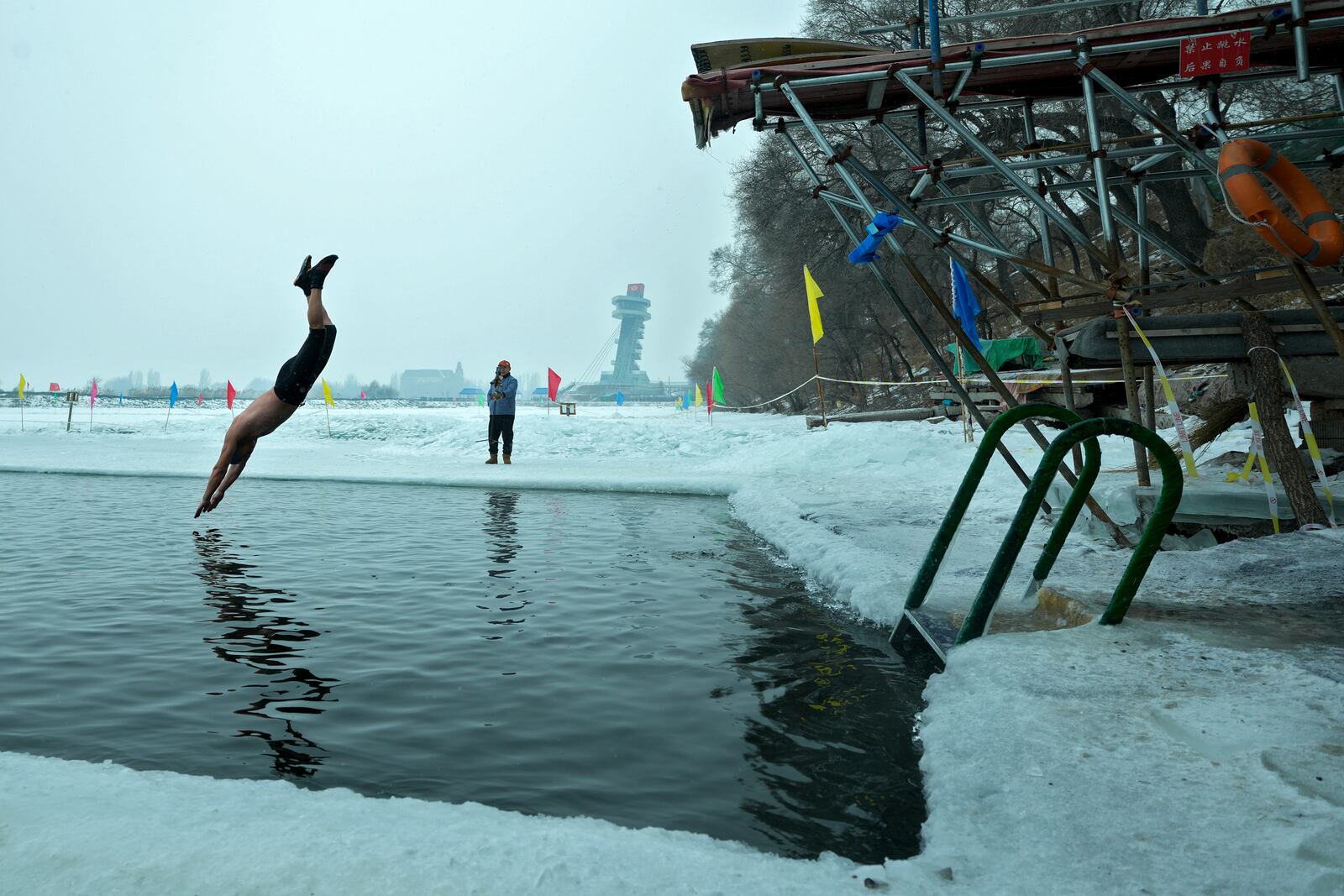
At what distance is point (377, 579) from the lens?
6613 mm

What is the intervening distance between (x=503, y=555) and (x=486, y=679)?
3.62 m

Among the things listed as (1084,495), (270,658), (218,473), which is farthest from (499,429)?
(1084,495)

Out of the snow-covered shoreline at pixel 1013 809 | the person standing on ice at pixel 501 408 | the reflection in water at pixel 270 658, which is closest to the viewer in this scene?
the snow-covered shoreline at pixel 1013 809

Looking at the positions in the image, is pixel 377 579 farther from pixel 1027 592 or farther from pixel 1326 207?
pixel 1326 207

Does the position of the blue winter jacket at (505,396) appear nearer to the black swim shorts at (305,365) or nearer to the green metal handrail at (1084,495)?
the black swim shorts at (305,365)

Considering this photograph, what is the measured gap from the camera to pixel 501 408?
1836 centimetres

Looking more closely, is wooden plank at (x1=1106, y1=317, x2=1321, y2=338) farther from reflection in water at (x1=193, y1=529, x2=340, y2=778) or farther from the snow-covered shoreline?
reflection in water at (x1=193, y1=529, x2=340, y2=778)

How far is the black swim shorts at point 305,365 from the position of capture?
23.1ft

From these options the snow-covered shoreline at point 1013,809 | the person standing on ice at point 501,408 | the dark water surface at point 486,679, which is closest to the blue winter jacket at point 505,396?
the person standing on ice at point 501,408

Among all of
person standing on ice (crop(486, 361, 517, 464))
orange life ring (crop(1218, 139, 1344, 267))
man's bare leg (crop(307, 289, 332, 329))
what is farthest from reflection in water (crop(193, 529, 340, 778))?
person standing on ice (crop(486, 361, 517, 464))

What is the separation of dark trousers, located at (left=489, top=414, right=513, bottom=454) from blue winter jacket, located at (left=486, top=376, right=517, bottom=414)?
152mm

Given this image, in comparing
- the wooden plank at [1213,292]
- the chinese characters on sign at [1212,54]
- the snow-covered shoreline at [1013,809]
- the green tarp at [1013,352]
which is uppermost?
the chinese characters on sign at [1212,54]

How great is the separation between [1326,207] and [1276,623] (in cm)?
229

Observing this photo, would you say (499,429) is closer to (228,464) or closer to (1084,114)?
(228,464)
